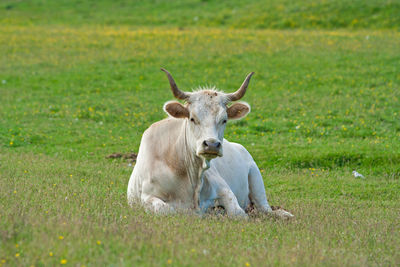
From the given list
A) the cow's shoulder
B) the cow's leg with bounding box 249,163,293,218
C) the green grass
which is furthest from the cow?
the green grass

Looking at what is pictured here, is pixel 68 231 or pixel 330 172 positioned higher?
pixel 68 231

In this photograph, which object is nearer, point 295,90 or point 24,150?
point 24,150

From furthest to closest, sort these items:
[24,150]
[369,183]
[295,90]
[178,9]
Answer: [178,9], [295,90], [24,150], [369,183]

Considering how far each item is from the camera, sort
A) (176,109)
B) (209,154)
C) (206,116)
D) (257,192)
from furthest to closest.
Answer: (257,192) → (176,109) → (206,116) → (209,154)

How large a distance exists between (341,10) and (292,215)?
105ft

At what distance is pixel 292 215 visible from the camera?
962 centimetres

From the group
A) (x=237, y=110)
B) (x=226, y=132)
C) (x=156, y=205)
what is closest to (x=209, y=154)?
(x=156, y=205)

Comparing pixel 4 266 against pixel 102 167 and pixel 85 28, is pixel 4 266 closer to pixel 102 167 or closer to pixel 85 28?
pixel 102 167

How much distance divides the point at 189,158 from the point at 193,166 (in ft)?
0.50

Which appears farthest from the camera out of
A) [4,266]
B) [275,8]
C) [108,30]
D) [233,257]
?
[275,8]

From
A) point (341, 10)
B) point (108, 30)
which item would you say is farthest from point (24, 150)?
point (341, 10)

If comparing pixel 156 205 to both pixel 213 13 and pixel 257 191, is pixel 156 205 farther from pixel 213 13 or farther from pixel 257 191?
pixel 213 13

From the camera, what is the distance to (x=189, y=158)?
30.6 feet

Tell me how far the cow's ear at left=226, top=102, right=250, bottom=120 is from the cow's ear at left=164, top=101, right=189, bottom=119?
0.71 m
